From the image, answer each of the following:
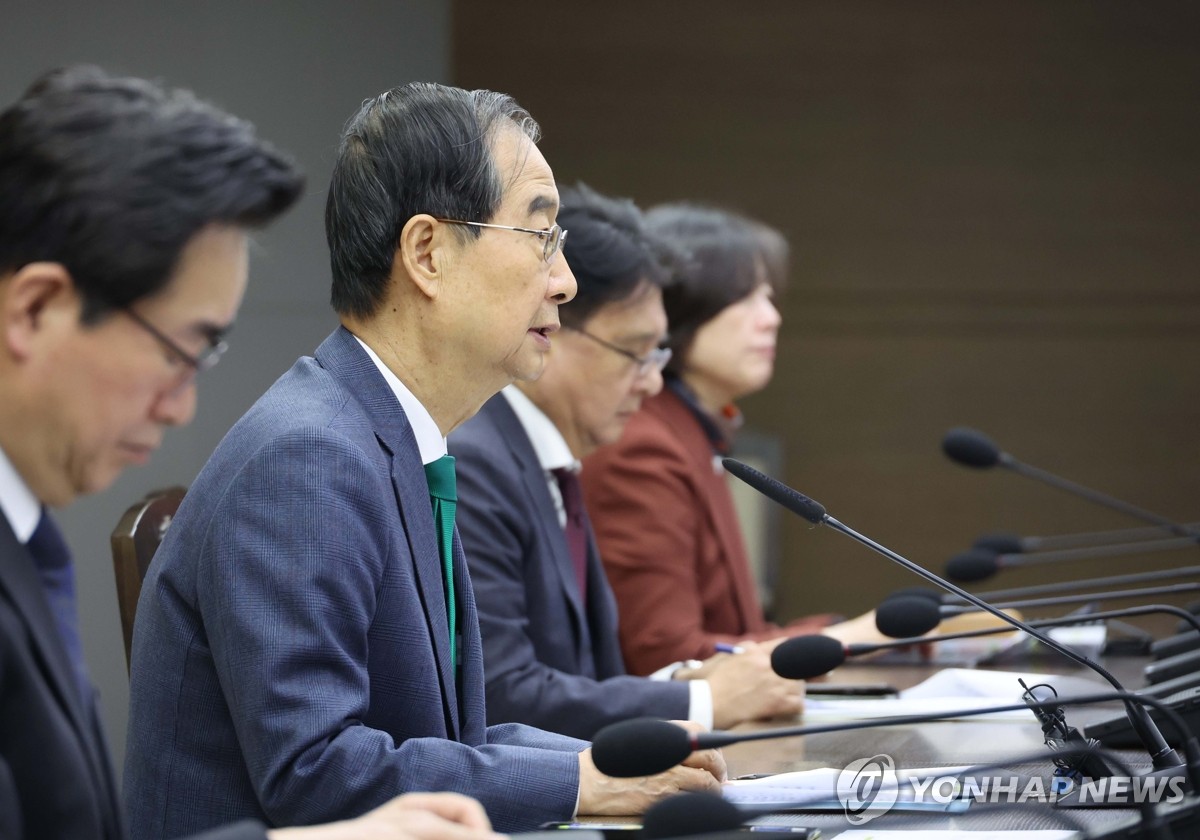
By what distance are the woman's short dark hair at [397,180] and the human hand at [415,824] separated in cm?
65

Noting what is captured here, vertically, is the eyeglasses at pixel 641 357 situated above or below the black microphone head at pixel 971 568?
above

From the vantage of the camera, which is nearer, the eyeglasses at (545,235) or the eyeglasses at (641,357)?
the eyeglasses at (545,235)

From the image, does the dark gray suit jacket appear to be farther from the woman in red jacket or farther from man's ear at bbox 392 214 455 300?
the woman in red jacket

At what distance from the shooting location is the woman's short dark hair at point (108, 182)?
1028 millimetres

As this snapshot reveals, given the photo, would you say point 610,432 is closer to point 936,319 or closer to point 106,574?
point 106,574

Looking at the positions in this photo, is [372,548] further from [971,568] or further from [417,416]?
[971,568]

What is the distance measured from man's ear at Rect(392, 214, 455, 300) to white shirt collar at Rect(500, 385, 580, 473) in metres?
0.66

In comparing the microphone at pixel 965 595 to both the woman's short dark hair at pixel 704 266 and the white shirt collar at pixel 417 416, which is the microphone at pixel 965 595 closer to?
the white shirt collar at pixel 417 416

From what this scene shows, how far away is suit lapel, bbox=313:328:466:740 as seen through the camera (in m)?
1.48

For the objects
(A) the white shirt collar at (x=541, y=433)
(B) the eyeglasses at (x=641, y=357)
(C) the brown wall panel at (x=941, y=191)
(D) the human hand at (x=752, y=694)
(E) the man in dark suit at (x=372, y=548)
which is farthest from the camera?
(C) the brown wall panel at (x=941, y=191)

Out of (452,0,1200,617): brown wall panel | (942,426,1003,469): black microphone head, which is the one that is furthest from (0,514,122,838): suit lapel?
(452,0,1200,617): brown wall panel

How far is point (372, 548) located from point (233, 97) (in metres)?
2.05

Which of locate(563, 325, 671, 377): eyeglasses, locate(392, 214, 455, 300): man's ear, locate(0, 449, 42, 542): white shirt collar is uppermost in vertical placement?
locate(392, 214, 455, 300): man's ear

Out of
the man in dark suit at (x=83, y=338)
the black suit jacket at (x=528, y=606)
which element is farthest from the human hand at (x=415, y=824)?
the black suit jacket at (x=528, y=606)
